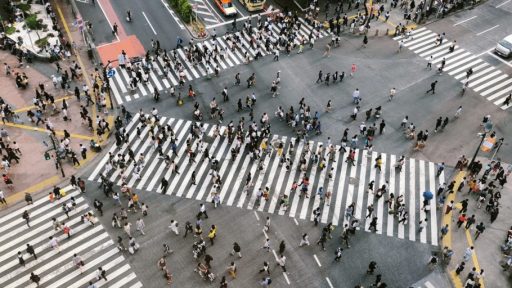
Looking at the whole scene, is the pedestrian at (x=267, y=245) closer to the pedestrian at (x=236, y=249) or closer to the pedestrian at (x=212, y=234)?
the pedestrian at (x=236, y=249)

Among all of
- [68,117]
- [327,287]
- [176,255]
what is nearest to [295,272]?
[327,287]

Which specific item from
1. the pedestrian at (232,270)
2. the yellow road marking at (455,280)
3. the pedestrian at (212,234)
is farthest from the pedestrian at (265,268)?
the yellow road marking at (455,280)

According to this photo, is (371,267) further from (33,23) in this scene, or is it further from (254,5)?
(33,23)

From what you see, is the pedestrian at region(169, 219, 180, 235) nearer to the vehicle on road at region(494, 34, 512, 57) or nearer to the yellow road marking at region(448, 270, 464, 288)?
the yellow road marking at region(448, 270, 464, 288)

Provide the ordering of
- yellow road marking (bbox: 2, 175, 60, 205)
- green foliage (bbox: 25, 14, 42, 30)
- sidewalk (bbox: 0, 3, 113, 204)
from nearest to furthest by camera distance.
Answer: yellow road marking (bbox: 2, 175, 60, 205)
sidewalk (bbox: 0, 3, 113, 204)
green foliage (bbox: 25, 14, 42, 30)

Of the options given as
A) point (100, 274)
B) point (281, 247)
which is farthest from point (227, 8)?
point (100, 274)

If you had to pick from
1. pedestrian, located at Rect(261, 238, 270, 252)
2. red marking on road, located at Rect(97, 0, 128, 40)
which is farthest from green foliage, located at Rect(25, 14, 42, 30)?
pedestrian, located at Rect(261, 238, 270, 252)

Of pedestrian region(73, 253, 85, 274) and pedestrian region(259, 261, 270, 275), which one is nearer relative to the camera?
pedestrian region(259, 261, 270, 275)
